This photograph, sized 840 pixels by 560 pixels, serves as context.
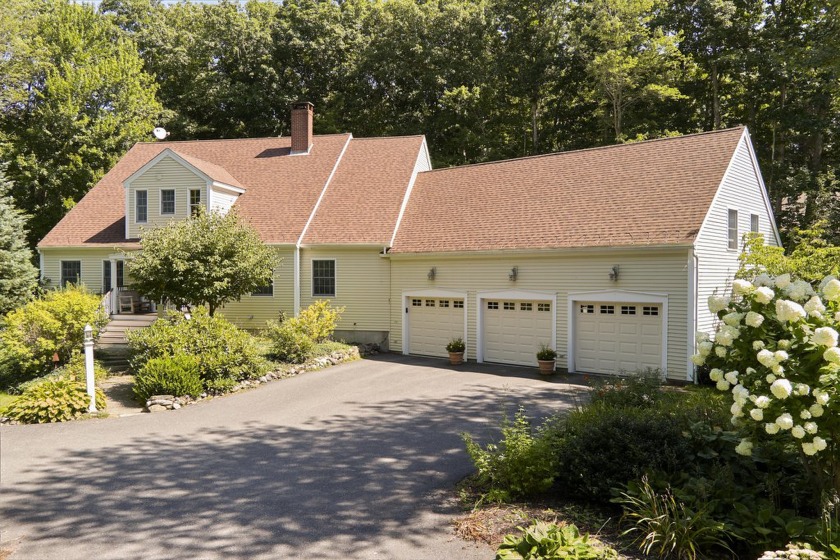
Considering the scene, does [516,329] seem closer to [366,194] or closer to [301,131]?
[366,194]

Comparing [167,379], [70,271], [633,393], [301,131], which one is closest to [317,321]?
[167,379]

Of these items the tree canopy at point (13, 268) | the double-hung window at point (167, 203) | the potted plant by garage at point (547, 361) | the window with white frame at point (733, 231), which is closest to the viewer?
the potted plant by garage at point (547, 361)

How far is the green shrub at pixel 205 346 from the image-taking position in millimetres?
13234

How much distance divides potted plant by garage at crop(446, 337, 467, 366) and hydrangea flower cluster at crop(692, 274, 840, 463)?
12290mm

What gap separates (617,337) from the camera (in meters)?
15.3

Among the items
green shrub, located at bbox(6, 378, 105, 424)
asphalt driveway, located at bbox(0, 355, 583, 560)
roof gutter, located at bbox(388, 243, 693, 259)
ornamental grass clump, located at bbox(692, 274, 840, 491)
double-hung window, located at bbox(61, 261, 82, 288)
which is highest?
roof gutter, located at bbox(388, 243, 693, 259)

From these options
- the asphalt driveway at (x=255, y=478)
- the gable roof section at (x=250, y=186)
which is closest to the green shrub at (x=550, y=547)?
the asphalt driveway at (x=255, y=478)

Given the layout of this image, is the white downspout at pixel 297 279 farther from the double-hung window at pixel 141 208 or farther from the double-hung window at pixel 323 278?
the double-hung window at pixel 141 208

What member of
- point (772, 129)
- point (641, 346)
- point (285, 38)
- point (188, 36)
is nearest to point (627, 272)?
point (641, 346)

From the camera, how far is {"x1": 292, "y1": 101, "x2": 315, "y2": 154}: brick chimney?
24.4 meters

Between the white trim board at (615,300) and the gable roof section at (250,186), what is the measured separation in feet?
33.4

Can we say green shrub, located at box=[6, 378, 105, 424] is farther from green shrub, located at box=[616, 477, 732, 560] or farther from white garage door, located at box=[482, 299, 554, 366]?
white garage door, located at box=[482, 299, 554, 366]

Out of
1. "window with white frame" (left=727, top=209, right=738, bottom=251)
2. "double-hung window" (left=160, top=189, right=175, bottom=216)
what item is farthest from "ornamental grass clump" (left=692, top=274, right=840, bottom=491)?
"double-hung window" (left=160, top=189, right=175, bottom=216)

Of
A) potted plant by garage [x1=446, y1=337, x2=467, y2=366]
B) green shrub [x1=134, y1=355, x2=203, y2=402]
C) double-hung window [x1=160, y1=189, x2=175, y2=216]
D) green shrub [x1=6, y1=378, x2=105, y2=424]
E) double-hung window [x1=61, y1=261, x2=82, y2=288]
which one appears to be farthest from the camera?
double-hung window [x1=61, y1=261, x2=82, y2=288]
